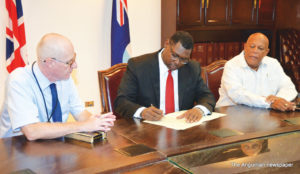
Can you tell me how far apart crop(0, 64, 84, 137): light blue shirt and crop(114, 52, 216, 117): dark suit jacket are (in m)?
0.41

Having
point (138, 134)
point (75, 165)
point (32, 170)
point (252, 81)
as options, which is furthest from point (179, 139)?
point (252, 81)

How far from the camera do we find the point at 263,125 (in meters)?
1.95

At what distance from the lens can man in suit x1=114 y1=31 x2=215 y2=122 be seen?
2322 millimetres

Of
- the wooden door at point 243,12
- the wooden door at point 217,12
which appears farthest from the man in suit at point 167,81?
the wooden door at point 243,12

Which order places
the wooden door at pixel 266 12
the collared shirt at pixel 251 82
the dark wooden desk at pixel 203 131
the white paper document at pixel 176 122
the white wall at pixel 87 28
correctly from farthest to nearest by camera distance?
the wooden door at pixel 266 12
the white wall at pixel 87 28
the collared shirt at pixel 251 82
the white paper document at pixel 176 122
the dark wooden desk at pixel 203 131

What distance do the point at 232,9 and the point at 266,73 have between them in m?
1.86

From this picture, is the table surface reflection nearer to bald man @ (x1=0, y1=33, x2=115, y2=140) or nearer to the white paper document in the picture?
the white paper document

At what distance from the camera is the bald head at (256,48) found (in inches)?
113

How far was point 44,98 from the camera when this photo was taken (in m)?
1.85

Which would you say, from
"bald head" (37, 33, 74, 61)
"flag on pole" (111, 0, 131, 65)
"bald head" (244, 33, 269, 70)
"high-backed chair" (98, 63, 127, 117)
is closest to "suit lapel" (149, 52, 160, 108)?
"high-backed chair" (98, 63, 127, 117)

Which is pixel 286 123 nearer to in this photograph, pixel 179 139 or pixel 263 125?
pixel 263 125

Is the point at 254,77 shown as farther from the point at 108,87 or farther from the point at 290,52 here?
the point at 290,52

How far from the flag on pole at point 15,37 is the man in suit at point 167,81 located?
142 centimetres

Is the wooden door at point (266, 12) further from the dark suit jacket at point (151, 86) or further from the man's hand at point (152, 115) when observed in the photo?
the man's hand at point (152, 115)
